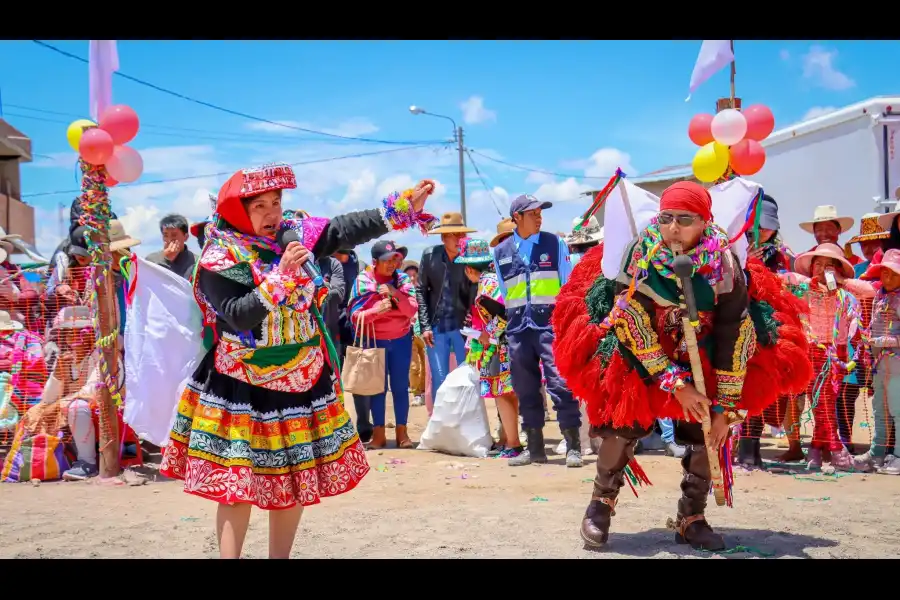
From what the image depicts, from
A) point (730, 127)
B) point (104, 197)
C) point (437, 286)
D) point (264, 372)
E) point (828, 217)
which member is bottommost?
point (264, 372)

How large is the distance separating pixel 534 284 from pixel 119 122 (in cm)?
347

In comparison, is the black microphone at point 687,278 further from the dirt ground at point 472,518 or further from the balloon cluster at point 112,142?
the balloon cluster at point 112,142

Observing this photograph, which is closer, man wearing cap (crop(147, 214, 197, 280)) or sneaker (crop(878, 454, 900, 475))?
sneaker (crop(878, 454, 900, 475))

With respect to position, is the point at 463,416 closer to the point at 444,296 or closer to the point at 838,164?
the point at 444,296

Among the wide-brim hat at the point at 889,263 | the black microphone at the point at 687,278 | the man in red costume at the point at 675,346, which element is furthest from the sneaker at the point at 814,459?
the black microphone at the point at 687,278

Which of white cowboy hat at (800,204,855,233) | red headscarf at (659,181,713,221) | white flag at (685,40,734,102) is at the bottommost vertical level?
red headscarf at (659,181,713,221)

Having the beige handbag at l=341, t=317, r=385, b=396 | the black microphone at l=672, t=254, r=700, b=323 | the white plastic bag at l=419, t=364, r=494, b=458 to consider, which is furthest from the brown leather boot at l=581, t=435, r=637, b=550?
the beige handbag at l=341, t=317, r=385, b=396

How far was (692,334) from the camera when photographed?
4082mm

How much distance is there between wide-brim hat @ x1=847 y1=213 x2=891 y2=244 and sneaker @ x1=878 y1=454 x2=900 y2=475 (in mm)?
1880

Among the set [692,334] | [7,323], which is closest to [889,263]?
[692,334]

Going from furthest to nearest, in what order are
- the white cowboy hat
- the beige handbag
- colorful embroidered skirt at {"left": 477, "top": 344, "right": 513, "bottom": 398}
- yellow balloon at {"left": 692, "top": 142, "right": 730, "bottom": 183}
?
the white cowboy hat
the beige handbag
colorful embroidered skirt at {"left": 477, "top": 344, "right": 513, "bottom": 398}
yellow balloon at {"left": 692, "top": 142, "right": 730, "bottom": 183}

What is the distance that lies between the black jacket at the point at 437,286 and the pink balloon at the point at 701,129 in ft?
7.97

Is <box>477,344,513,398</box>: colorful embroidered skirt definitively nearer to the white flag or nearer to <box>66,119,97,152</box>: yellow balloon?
the white flag

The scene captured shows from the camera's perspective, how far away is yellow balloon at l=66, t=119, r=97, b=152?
666cm
